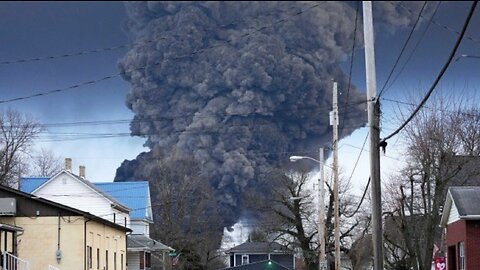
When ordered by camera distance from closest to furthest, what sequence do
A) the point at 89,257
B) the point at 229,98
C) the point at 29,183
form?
the point at 89,257
the point at 29,183
the point at 229,98

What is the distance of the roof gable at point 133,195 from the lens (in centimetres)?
7138

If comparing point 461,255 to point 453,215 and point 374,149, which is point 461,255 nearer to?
point 453,215

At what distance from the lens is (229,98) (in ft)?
273

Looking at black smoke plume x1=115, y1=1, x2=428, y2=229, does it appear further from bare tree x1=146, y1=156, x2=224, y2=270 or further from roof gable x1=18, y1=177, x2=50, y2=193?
roof gable x1=18, y1=177, x2=50, y2=193

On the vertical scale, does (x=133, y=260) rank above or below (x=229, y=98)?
below

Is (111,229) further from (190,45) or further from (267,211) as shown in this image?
(267,211)

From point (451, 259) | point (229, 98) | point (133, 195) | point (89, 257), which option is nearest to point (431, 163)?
point (451, 259)

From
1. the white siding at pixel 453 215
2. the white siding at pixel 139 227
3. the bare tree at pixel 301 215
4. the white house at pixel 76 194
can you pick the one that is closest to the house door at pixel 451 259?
the white siding at pixel 453 215

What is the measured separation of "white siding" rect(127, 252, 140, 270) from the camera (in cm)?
6412

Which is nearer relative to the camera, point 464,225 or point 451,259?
point 464,225

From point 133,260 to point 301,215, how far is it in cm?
1395

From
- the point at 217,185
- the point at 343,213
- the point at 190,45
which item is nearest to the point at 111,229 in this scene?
the point at 190,45

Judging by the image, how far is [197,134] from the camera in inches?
3821

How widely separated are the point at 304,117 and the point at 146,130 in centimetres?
1620
